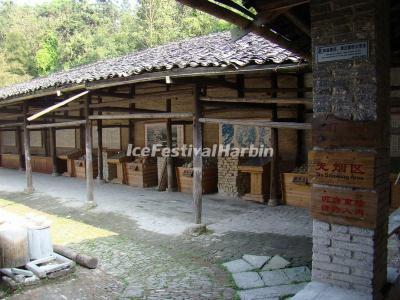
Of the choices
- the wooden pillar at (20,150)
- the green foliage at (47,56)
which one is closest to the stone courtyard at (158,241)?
the wooden pillar at (20,150)

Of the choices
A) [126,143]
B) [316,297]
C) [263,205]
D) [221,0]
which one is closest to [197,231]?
[263,205]

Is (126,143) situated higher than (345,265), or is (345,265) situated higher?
(126,143)

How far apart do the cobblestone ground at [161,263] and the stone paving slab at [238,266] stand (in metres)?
0.11

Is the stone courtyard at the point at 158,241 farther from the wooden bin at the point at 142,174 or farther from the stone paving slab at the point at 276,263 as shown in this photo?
the wooden bin at the point at 142,174

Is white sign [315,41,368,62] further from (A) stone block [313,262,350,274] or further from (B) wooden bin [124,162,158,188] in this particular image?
(B) wooden bin [124,162,158,188]

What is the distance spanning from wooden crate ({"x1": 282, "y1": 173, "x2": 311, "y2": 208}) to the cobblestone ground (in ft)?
7.32

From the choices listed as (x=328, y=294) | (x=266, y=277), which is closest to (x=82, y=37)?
(x=266, y=277)

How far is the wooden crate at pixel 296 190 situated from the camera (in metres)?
8.42

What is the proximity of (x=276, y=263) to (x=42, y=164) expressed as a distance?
47.5ft

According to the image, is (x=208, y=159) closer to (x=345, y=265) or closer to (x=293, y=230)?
(x=293, y=230)

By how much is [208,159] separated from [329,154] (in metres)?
7.74

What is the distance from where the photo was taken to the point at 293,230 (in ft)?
22.2

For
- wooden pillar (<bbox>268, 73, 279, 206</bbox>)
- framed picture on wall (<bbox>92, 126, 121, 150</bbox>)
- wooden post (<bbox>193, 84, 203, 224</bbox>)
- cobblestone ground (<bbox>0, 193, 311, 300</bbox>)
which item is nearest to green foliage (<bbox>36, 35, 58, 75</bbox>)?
framed picture on wall (<bbox>92, 126, 121, 150</bbox>)

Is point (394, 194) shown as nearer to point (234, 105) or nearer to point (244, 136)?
point (234, 105)
